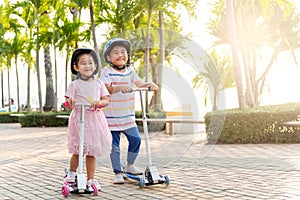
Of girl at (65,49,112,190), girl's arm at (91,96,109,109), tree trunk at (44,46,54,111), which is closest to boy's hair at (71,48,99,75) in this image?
girl at (65,49,112,190)

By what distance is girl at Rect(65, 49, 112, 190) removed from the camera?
496cm

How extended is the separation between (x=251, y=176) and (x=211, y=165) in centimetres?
111

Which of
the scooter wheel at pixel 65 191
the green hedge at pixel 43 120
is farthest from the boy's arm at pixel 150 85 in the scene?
the green hedge at pixel 43 120

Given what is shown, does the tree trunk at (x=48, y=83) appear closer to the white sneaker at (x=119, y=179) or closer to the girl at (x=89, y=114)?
the white sneaker at (x=119, y=179)

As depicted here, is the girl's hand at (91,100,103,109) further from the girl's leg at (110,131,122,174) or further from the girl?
the girl's leg at (110,131,122,174)

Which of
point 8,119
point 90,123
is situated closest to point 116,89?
point 90,123

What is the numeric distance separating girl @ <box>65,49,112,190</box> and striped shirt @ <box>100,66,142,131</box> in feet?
0.70

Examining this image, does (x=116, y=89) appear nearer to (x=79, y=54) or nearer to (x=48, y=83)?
(x=79, y=54)

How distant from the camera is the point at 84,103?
193 inches

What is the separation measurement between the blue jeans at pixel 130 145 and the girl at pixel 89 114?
360 millimetres

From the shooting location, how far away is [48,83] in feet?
78.0

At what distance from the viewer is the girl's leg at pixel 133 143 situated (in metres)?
5.35

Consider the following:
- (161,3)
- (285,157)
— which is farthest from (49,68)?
(285,157)

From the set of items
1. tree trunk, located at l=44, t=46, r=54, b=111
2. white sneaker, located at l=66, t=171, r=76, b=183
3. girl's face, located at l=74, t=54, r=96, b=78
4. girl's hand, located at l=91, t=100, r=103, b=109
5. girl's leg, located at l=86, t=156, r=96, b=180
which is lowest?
white sneaker, located at l=66, t=171, r=76, b=183
